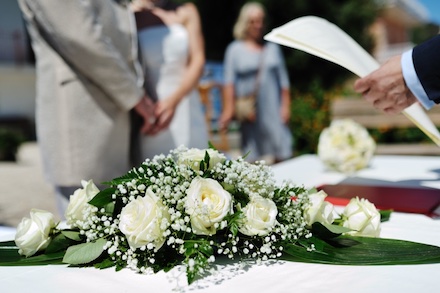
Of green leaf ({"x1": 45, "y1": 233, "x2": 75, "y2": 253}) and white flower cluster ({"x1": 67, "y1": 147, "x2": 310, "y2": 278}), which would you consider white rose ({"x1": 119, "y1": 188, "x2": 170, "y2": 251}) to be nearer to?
white flower cluster ({"x1": 67, "y1": 147, "x2": 310, "y2": 278})

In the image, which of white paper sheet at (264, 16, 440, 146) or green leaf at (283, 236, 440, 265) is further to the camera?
white paper sheet at (264, 16, 440, 146)

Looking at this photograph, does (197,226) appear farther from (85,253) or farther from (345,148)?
(345,148)

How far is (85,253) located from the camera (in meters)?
1.08

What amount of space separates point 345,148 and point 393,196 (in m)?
0.71

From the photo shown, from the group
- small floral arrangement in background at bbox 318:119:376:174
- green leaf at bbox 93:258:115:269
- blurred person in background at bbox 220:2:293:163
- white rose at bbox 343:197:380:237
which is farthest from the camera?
blurred person in background at bbox 220:2:293:163

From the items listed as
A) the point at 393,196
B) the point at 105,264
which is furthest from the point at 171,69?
the point at 105,264

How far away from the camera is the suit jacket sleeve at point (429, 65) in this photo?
1479 mm

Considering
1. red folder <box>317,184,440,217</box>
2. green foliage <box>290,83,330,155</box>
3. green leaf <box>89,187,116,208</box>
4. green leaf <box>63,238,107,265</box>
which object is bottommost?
green foliage <box>290,83,330,155</box>

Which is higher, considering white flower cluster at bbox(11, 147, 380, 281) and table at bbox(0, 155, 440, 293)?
white flower cluster at bbox(11, 147, 380, 281)

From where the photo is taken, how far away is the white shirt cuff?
153 centimetres

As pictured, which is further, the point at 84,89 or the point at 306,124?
the point at 306,124

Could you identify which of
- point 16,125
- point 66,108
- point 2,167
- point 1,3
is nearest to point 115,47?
point 66,108

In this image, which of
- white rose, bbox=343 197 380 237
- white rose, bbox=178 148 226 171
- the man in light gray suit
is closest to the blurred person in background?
the man in light gray suit

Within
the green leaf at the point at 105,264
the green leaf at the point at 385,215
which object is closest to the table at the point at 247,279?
the green leaf at the point at 105,264
